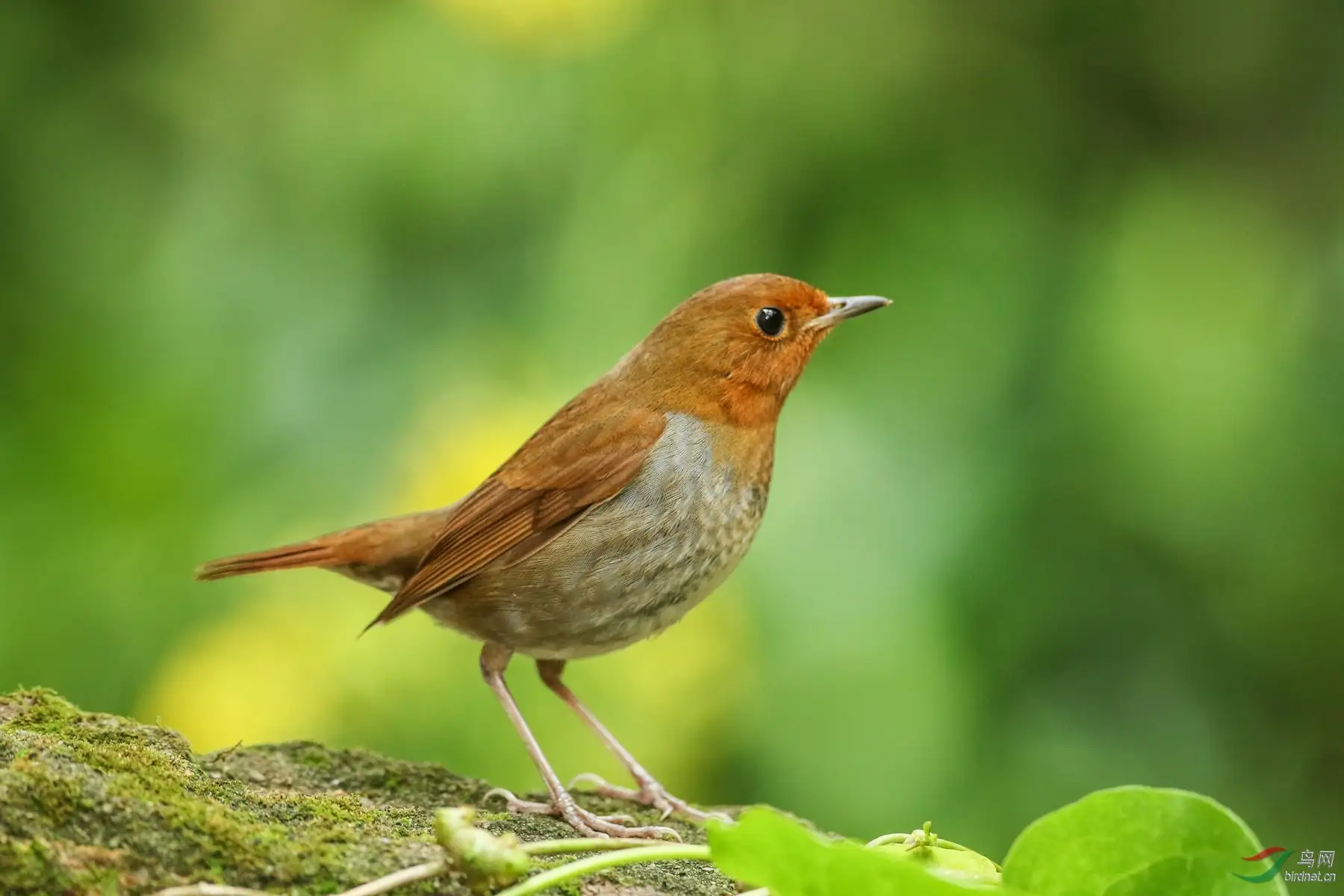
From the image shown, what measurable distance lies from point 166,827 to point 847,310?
249 centimetres

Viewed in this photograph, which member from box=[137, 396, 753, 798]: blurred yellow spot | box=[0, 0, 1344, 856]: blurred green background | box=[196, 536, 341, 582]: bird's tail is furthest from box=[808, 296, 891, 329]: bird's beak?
box=[196, 536, 341, 582]: bird's tail

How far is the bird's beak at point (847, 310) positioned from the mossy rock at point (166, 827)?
1.72 meters

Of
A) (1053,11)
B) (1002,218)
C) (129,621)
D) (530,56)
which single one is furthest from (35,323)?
(1053,11)

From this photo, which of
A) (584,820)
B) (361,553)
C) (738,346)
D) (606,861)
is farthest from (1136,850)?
(361,553)

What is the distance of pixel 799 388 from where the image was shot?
15.7 feet

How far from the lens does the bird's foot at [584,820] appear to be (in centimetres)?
324

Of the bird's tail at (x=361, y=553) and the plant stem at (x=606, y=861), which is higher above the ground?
the bird's tail at (x=361, y=553)

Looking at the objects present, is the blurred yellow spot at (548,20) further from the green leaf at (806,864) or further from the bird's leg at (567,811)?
the green leaf at (806,864)

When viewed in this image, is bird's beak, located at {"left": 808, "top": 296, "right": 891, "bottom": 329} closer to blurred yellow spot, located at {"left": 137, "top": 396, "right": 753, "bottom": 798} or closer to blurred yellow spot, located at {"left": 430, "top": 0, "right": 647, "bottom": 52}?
blurred yellow spot, located at {"left": 137, "top": 396, "right": 753, "bottom": 798}

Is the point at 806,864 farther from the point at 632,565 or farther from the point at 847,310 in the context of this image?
the point at 847,310

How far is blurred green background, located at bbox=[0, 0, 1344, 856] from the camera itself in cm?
446

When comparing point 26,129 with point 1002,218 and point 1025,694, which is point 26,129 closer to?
point 1002,218

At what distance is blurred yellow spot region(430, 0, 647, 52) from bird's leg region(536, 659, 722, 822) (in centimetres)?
233

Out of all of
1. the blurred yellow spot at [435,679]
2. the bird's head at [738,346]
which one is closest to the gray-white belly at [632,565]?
the bird's head at [738,346]
